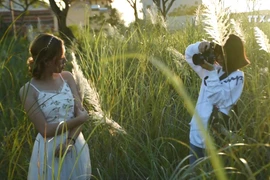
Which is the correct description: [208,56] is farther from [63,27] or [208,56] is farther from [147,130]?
[63,27]

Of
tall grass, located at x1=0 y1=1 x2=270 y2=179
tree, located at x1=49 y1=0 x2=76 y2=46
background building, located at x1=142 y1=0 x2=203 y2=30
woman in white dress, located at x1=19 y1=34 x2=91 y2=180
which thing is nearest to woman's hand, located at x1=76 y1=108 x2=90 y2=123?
woman in white dress, located at x1=19 y1=34 x2=91 y2=180

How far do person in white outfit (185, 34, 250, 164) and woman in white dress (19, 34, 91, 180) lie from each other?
0.55 m

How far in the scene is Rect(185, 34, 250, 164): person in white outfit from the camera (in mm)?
2752

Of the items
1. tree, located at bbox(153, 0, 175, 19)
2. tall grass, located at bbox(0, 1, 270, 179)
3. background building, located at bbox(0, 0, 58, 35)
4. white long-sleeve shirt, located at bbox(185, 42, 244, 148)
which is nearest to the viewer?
tall grass, located at bbox(0, 1, 270, 179)

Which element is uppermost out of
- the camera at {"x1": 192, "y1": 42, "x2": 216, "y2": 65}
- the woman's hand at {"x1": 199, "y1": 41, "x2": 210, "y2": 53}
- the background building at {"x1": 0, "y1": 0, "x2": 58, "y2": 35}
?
the woman's hand at {"x1": 199, "y1": 41, "x2": 210, "y2": 53}

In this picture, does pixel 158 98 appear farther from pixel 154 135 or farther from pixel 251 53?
pixel 251 53

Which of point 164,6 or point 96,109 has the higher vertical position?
point 96,109

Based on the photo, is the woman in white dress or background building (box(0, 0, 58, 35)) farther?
background building (box(0, 0, 58, 35))

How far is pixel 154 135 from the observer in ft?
10.6

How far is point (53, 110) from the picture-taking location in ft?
9.55

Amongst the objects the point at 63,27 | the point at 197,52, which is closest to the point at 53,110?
the point at 197,52

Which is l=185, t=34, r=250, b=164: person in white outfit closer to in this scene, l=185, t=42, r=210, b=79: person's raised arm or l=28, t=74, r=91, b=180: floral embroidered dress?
l=185, t=42, r=210, b=79: person's raised arm

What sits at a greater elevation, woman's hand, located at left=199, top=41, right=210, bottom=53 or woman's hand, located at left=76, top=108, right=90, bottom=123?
woman's hand, located at left=199, top=41, right=210, bottom=53

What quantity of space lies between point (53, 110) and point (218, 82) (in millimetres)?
837
